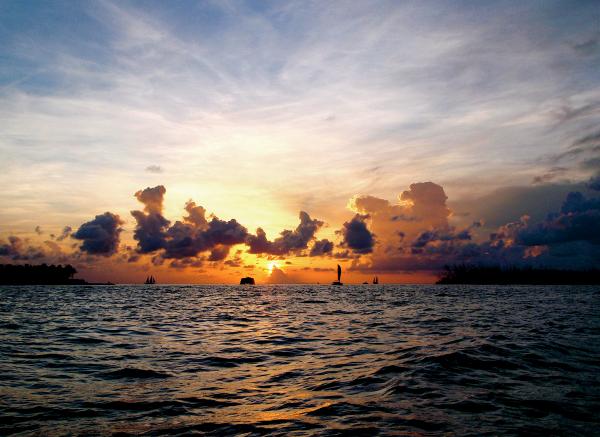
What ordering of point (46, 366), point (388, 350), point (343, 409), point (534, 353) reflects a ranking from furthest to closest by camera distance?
point (388, 350)
point (534, 353)
point (46, 366)
point (343, 409)

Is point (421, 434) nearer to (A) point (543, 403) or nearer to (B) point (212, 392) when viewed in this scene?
(A) point (543, 403)

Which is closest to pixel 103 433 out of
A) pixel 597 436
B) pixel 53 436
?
Result: pixel 53 436

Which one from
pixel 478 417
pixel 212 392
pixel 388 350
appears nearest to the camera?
pixel 478 417

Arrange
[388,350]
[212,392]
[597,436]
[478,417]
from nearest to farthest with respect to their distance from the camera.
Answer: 1. [597,436]
2. [478,417]
3. [212,392]
4. [388,350]

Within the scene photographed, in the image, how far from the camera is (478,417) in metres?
9.98

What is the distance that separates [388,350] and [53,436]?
14.7 meters

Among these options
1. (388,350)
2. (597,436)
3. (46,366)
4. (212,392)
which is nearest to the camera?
(597,436)

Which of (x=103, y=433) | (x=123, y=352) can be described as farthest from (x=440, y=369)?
(x=123, y=352)

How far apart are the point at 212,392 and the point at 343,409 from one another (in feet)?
14.8

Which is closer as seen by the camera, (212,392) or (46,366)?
(212,392)

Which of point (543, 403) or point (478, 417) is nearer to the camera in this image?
point (478, 417)

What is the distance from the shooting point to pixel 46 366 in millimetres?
16766

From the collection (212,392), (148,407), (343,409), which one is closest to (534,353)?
(343,409)

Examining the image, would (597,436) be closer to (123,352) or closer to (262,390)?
(262,390)
